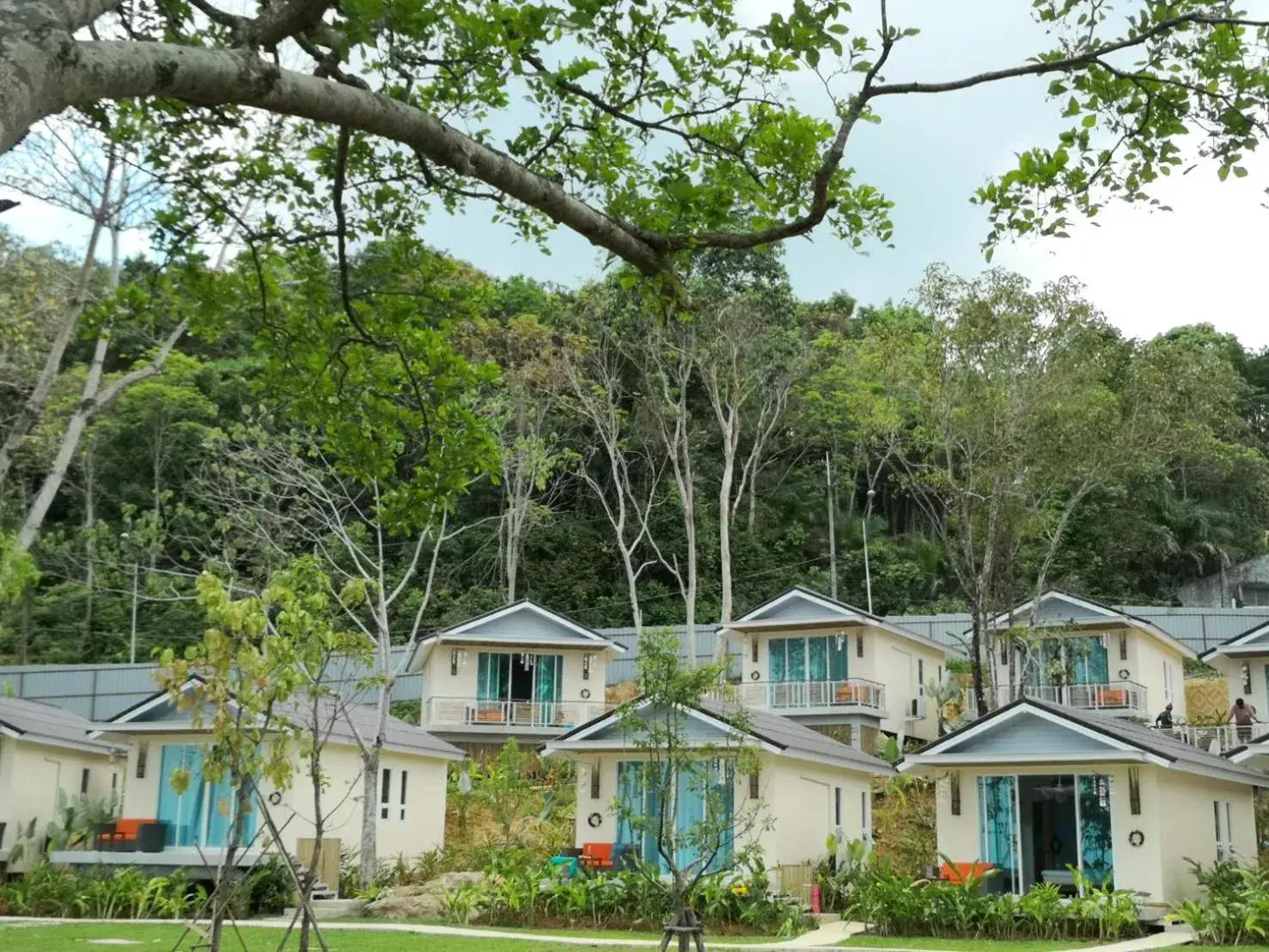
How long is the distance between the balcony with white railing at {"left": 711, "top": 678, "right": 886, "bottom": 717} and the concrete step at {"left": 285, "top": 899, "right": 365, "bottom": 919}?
12527 millimetres

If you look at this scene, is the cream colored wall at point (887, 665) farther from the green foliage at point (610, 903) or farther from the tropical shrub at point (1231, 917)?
the tropical shrub at point (1231, 917)

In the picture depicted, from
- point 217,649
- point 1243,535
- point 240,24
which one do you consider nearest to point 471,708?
point 217,649

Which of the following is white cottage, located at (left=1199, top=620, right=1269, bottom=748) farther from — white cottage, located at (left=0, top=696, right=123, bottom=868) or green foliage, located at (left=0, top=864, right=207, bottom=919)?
white cottage, located at (left=0, top=696, right=123, bottom=868)

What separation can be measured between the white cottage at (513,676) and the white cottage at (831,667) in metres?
3.98

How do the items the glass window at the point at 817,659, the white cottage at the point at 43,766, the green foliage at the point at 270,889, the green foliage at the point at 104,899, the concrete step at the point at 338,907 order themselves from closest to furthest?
1. the green foliage at the point at 104,899
2. the concrete step at the point at 338,907
3. the green foliage at the point at 270,889
4. the white cottage at the point at 43,766
5. the glass window at the point at 817,659

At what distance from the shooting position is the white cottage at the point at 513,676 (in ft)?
120

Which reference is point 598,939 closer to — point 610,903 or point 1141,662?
point 610,903

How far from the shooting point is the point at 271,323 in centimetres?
755

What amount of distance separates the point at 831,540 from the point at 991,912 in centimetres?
2935

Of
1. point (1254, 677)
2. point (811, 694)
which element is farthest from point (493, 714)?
point (1254, 677)

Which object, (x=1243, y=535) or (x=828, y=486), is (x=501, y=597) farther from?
(x=1243, y=535)

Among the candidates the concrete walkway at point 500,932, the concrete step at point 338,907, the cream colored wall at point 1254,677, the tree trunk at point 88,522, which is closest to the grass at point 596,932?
the concrete walkway at point 500,932

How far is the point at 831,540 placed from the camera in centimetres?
4797

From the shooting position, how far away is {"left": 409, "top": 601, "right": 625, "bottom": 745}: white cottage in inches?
1437
